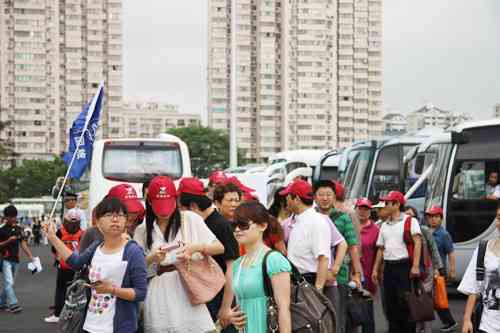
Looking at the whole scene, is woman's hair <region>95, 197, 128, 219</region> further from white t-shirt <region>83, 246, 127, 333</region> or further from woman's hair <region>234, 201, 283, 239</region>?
woman's hair <region>234, 201, 283, 239</region>

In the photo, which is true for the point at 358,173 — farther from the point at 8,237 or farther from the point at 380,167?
the point at 8,237

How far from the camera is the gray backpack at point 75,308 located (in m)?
6.07

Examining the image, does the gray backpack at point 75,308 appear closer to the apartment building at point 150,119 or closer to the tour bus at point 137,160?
Result: the tour bus at point 137,160

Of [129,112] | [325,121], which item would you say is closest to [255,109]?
[325,121]

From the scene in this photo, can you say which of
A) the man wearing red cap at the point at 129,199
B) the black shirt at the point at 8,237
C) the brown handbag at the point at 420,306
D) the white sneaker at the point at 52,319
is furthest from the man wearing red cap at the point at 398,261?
the black shirt at the point at 8,237

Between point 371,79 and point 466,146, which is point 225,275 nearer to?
point 466,146

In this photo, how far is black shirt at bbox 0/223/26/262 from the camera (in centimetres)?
1538

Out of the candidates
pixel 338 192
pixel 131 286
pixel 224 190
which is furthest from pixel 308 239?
pixel 131 286

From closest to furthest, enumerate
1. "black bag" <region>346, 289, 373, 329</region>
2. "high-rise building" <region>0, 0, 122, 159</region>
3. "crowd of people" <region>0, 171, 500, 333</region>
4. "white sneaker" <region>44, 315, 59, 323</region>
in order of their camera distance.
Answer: "crowd of people" <region>0, 171, 500, 333</region> < "black bag" <region>346, 289, 373, 329</region> < "white sneaker" <region>44, 315, 59, 323</region> < "high-rise building" <region>0, 0, 122, 159</region>

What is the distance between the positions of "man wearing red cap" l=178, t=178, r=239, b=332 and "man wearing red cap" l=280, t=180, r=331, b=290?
117 cm

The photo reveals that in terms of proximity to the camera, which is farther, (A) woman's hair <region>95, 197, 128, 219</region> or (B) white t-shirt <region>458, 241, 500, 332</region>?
(B) white t-shirt <region>458, 241, 500, 332</region>

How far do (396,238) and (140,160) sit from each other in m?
13.1

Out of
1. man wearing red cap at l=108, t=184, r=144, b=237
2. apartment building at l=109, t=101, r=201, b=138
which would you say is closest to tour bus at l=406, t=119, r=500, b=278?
man wearing red cap at l=108, t=184, r=144, b=237

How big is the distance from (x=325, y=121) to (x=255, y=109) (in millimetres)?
7996
